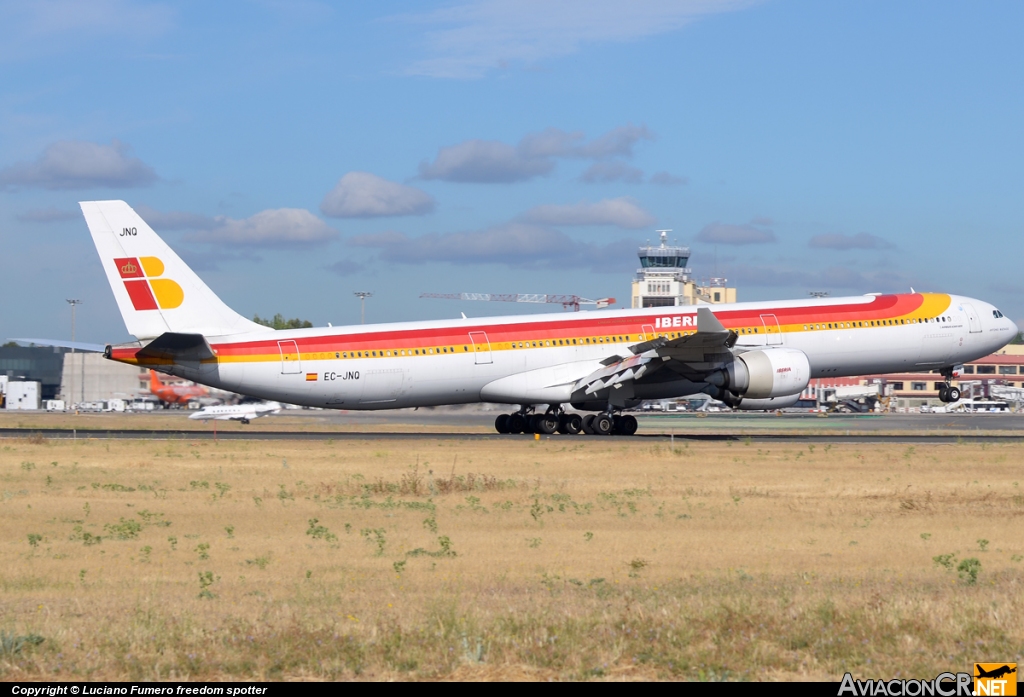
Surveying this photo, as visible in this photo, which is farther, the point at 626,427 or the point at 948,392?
the point at 948,392

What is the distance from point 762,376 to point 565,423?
27.8 ft

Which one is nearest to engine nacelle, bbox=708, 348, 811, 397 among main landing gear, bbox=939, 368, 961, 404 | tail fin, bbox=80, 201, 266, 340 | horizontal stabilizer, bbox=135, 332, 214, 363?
main landing gear, bbox=939, 368, 961, 404

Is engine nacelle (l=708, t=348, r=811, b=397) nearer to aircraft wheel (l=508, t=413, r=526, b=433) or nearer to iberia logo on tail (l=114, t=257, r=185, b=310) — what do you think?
aircraft wheel (l=508, t=413, r=526, b=433)

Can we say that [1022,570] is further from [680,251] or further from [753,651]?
[680,251]

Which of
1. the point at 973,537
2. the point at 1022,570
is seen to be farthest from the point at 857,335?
the point at 1022,570

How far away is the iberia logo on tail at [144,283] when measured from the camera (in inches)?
1650

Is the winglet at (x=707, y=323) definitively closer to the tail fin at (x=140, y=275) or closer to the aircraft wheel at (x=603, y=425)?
the aircraft wheel at (x=603, y=425)

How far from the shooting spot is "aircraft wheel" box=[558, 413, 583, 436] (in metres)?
47.0

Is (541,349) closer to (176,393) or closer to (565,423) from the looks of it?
(565,423)

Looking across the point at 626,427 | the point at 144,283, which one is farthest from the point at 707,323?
the point at 144,283

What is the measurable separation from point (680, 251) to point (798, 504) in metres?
157

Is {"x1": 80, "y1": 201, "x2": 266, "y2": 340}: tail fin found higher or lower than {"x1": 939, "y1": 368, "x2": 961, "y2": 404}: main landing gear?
higher

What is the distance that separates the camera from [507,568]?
16594mm

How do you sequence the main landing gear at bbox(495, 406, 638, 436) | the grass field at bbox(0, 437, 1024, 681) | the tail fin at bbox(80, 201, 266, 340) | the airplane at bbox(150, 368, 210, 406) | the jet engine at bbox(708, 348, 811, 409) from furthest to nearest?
the airplane at bbox(150, 368, 210, 406), the main landing gear at bbox(495, 406, 638, 436), the jet engine at bbox(708, 348, 811, 409), the tail fin at bbox(80, 201, 266, 340), the grass field at bbox(0, 437, 1024, 681)
